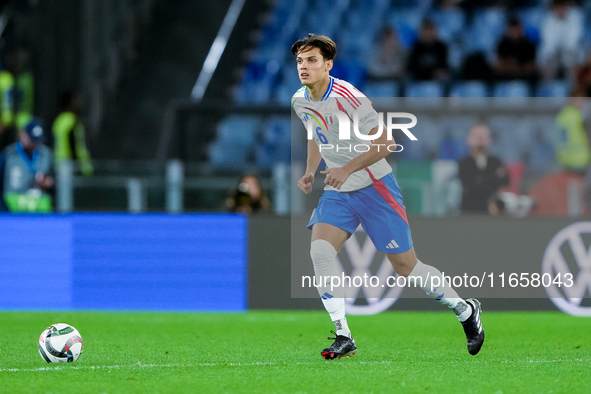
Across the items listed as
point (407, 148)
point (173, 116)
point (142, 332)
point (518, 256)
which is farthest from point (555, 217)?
point (173, 116)

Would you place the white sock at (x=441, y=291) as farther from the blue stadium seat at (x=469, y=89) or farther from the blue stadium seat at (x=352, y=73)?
the blue stadium seat at (x=352, y=73)

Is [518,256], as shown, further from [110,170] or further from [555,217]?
[110,170]

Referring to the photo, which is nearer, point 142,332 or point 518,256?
point 142,332

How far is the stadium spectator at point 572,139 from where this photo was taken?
991 cm

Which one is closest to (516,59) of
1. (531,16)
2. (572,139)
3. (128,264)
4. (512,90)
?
(512,90)

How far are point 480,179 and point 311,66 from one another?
4.36 m

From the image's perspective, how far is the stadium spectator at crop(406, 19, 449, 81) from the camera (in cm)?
1348

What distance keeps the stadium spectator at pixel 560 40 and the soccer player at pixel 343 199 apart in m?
8.11

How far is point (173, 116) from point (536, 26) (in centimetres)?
587

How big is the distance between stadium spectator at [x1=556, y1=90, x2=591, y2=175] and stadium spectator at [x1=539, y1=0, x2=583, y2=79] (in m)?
3.30

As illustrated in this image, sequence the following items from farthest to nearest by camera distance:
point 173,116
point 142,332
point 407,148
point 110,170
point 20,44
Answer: point 20,44 < point 173,116 < point 110,170 < point 407,148 < point 142,332

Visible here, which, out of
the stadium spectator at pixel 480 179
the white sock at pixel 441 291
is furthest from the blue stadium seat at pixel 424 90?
the white sock at pixel 441 291

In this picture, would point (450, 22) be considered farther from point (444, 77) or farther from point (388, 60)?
point (444, 77)

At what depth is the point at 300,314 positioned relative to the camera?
9359mm
